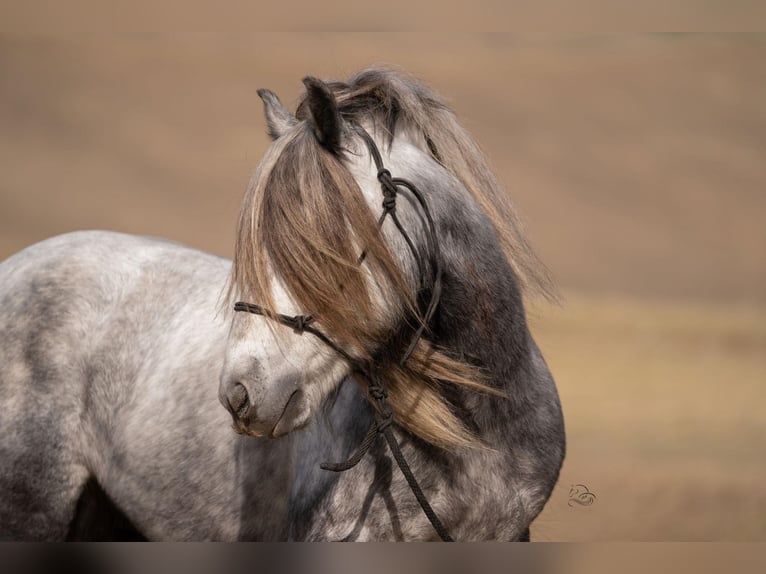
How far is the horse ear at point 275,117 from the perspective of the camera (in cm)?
172

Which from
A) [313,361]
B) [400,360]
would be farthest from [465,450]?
[313,361]

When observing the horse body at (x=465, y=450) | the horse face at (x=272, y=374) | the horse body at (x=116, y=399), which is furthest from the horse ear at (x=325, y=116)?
the horse body at (x=116, y=399)

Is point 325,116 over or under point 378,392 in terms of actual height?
over

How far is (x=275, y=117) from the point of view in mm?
1735

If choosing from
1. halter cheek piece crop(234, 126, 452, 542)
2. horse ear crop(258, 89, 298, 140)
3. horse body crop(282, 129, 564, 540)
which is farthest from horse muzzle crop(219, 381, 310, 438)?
horse ear crop(258, 89, 298, 140)

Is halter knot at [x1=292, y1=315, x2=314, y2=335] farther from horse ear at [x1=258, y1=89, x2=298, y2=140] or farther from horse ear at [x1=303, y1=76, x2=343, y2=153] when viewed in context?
horse ear at [x1=258, y1=89, x2=298, y2=140]

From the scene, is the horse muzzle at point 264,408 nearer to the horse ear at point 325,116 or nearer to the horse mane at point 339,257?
the horse mane at point 339,257

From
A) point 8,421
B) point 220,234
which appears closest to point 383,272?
point 8,421

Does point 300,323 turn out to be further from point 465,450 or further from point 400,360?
Answer: point 465,450

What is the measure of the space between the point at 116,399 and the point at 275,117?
0.97m

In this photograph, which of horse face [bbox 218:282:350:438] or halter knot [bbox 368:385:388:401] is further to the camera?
halter knot [bbox 368:385:388:401]

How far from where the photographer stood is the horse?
1476 millimetres

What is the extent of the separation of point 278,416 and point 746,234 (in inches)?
340

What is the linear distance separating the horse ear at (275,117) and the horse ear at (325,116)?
18 cm
